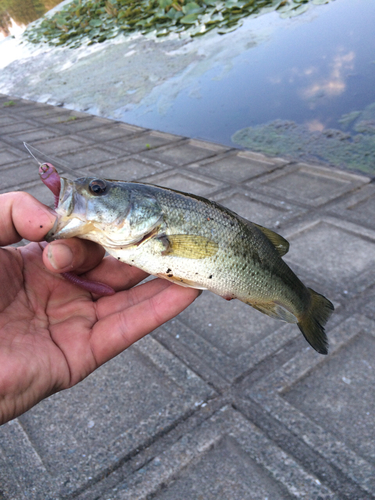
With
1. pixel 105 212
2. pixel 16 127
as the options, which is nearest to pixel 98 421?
pixel 105 212

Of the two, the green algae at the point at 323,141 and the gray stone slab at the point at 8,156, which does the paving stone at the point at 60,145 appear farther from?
the green algae at the point at 323,141

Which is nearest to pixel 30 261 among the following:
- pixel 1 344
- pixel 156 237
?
pixel 1 344

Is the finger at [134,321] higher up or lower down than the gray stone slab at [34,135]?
higher up

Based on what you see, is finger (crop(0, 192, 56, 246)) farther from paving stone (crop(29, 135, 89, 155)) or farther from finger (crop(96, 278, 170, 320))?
paving stone (crop(29, 135, 89, 155))

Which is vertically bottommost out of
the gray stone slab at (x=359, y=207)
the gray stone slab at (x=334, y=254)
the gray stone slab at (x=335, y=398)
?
the gray stone slab at (x=359, y=207)

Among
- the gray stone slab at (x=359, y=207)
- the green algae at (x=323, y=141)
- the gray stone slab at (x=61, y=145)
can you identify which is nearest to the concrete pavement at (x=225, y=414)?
the gray stone slab at (x=359, y=207)
